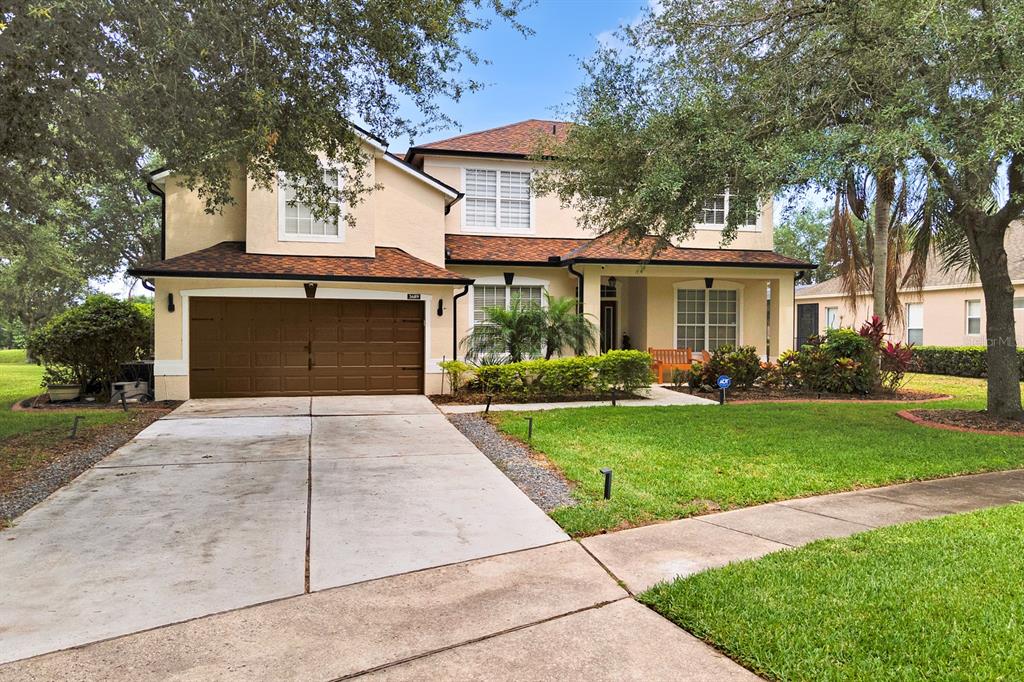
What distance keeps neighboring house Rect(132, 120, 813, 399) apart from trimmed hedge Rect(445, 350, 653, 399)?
5.16 feet

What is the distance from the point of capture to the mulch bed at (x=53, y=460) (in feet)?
19.9

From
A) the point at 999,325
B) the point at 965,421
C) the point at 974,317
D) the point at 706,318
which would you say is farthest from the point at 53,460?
the point at 974,317

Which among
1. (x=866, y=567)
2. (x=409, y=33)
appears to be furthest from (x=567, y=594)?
(x=409, y=33)

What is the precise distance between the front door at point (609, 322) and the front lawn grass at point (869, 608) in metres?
14.6

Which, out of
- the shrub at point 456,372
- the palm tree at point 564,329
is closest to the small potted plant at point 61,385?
the shrub at point 456,372

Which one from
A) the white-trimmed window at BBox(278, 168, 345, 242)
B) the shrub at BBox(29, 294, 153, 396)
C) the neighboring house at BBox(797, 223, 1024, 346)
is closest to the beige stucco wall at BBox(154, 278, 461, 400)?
the shrub at BBox(29, 294, 153, 396)

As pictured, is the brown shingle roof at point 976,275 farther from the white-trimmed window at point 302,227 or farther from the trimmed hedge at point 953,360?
the white-trimmed window at point 302,227

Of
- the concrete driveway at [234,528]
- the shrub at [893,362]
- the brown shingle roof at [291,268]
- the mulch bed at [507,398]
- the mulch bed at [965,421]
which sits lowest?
the concrete driveway at [234,528]

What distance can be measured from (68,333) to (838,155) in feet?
47.5

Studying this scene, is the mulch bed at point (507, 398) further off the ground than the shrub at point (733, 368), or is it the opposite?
the shrub at point (733, 368)

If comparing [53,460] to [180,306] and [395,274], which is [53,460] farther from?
[395,274]

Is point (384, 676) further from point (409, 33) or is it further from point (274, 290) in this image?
point (274, 290)

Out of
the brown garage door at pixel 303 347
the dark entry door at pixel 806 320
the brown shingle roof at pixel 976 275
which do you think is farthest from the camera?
the dark entry door at pixel 806 320

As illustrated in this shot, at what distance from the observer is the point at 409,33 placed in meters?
7.05
